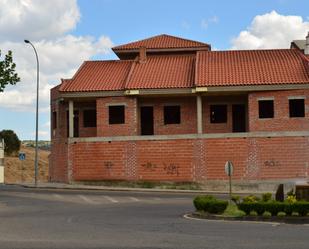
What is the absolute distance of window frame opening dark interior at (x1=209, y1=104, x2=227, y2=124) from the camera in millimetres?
45781

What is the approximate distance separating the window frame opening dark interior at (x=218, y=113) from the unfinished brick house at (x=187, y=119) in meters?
0.08

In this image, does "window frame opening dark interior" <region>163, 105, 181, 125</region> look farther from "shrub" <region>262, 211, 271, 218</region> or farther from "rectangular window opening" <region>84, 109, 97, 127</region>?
"shrub" <region>262, 211, 271, 218</region>

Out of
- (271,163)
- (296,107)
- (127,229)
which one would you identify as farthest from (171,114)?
(127,229)

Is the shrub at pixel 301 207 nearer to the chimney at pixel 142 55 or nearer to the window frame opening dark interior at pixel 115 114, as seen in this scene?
the window frame opening dark interior at pixel 115 114

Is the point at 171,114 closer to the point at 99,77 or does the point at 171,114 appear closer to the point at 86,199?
the point at 99,77

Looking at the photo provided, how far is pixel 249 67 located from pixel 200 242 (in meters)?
32.0

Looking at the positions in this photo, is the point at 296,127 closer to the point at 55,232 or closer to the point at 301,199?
the point at 301,199

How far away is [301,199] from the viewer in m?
23.4

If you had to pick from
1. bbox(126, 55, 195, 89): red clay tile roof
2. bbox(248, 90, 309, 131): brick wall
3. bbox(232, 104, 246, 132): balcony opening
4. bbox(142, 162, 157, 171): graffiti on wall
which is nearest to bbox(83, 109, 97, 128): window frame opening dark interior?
bbox(126, 55, 195, 89): red clay tile roof

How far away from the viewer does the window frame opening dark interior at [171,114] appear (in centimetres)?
4594

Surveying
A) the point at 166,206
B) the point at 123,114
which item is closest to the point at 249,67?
the point at 123,114

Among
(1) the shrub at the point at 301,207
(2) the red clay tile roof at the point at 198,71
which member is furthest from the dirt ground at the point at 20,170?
(1) the shrub at the point at 301,207

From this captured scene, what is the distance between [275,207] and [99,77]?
27.9 m

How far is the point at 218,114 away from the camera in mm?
46000
